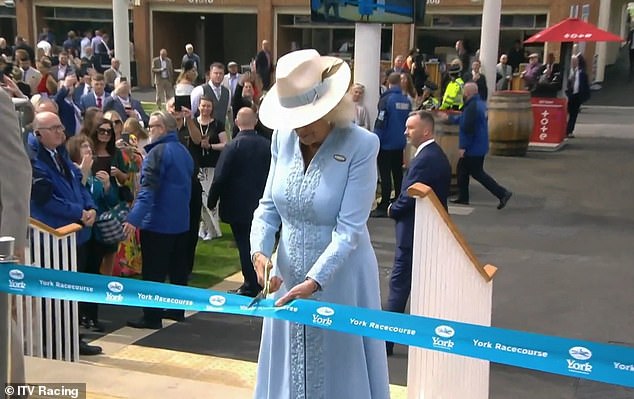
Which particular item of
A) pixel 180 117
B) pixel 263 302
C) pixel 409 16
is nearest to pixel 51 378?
pixel 263 302

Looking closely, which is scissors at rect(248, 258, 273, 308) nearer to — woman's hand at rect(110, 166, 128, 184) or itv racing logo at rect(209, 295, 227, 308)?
itv racing logo at rect(209, 295, 227, 308)

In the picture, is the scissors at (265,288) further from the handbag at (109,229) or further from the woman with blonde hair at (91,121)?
the woman with blonde hair at (91,121)

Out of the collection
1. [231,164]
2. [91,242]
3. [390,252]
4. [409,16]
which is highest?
[409,16]

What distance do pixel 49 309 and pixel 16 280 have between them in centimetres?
170

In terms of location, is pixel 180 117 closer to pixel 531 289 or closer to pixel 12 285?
pixel 531 289

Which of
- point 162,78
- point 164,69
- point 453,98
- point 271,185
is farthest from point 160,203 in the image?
point 162,78

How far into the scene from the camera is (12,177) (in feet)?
11.8

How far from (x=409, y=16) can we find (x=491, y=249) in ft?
12.6

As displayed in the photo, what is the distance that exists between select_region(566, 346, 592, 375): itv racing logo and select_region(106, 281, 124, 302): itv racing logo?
1962mm

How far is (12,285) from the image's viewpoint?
3.61m

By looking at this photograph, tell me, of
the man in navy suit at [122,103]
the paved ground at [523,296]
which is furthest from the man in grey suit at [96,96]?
the paved ground at [523,296]

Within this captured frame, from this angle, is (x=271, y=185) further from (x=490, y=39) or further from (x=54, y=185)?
(x=490, y=39)

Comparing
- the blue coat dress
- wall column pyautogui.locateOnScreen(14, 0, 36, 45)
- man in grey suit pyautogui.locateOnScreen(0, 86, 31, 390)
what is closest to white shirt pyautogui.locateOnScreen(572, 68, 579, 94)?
the blue coat dress

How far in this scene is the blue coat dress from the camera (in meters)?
3.44
